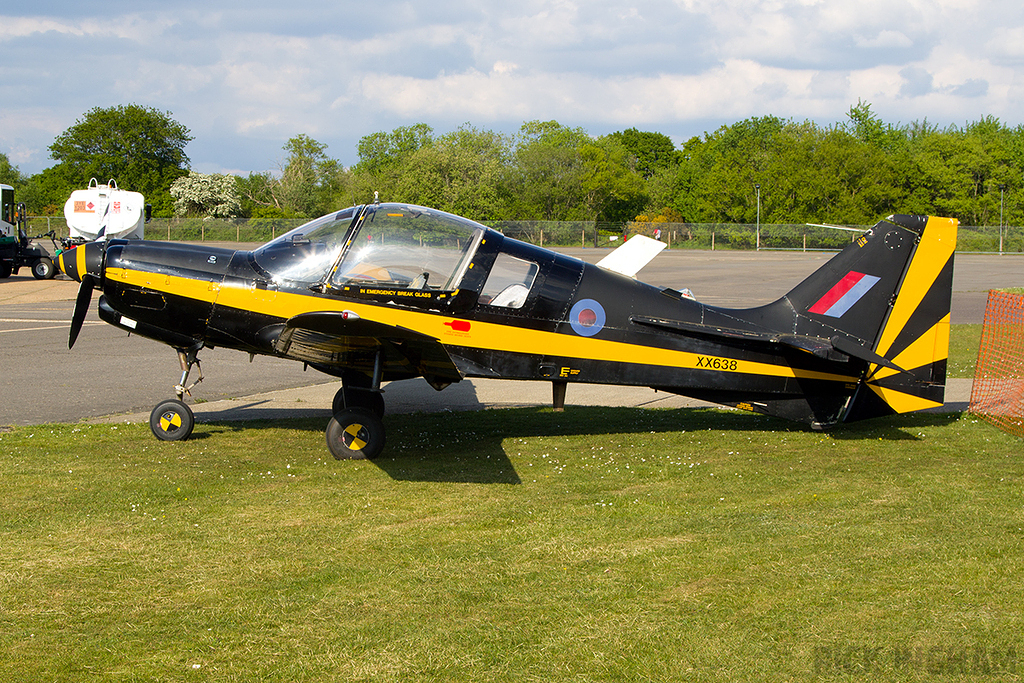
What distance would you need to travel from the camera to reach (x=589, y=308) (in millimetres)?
8359

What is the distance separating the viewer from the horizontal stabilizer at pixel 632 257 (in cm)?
938

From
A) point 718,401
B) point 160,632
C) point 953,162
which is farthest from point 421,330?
point 953,162

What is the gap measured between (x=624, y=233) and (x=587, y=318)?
65378mm

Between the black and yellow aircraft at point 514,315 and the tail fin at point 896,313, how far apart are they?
0.01 metres

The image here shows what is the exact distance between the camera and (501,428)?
9.52m

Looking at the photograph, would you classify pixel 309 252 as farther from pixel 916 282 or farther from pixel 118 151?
pixel 118 151

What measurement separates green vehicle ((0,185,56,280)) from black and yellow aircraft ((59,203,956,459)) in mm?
24197

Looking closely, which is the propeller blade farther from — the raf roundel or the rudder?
the rudder

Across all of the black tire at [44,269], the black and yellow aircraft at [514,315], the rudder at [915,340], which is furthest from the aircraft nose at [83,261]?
the black tire at [44,269]

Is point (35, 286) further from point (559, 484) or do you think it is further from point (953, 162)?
point (953, 162)

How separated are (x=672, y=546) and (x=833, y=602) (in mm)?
1173

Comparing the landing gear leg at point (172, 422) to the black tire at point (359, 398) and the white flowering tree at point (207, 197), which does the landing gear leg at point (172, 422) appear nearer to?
the black tire at point (359, 398)

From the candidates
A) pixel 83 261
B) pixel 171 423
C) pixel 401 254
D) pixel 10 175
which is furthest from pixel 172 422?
pixel 10 175

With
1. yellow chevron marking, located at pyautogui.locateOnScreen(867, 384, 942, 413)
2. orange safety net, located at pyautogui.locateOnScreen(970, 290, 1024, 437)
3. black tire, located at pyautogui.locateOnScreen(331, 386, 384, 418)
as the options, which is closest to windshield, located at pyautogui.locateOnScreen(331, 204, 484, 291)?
black tire, located at pyautogui.locateOnScreen(331, 386, 384, 418)
